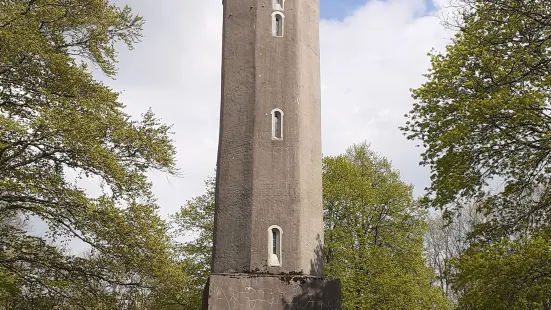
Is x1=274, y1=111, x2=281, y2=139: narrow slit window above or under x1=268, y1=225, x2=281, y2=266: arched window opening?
above

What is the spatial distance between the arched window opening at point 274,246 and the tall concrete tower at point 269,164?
0.07 feet

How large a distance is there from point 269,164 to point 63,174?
520cm

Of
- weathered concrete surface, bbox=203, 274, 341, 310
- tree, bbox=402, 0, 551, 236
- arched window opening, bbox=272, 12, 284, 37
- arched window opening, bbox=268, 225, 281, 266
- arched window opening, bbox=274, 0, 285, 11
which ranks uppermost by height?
arched window opening, bbox=274, 0, 285, 11

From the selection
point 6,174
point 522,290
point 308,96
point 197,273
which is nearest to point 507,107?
point 522,290

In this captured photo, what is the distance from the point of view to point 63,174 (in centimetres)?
1348

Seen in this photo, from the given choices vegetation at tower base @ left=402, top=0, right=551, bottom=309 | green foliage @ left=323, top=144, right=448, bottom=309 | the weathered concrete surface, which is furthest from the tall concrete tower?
green foliage @ left=323, top=144, right=448, bottom=309

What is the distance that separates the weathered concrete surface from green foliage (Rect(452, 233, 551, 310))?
2932 millimetres

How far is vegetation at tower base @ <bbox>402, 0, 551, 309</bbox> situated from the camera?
10031mm

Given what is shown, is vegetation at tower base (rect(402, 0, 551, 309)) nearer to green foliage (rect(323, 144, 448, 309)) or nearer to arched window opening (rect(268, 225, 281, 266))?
arched window opening (rect(268, 225, 281, 266))

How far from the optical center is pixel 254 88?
1292cm

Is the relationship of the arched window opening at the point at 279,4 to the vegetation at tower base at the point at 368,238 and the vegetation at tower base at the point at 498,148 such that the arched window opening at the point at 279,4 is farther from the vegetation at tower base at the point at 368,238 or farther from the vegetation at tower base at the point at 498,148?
the vegetation at tower base at the point at 368,238

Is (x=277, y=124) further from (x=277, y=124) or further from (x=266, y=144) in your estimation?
(x=266, y=144)

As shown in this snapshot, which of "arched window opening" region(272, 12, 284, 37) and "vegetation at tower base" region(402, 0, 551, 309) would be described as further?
"arched window opening" region(272, 12, 284, 37)

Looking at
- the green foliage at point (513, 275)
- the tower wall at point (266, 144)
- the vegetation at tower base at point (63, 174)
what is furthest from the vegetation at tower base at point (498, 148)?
the vegetation at tower base at point (63, 174)
